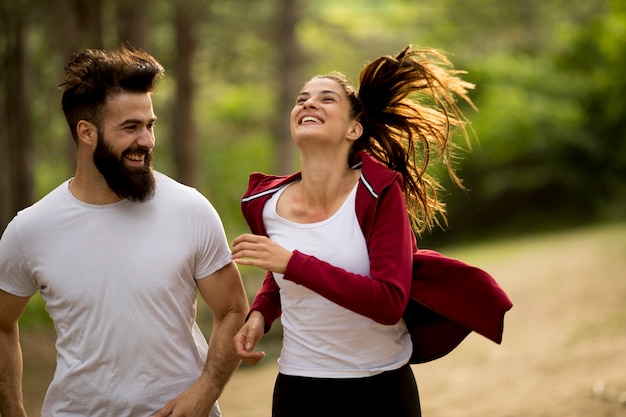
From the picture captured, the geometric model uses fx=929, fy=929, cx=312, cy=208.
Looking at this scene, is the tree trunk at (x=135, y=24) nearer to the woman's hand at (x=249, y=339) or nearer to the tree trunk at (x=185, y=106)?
the tree trunk at (x=185, y=106)

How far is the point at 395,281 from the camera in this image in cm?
312

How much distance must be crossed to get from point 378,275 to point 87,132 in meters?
1.23

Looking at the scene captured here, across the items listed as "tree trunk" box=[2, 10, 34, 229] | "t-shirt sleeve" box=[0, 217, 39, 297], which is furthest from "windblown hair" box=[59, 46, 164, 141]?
"tree trunk" box=[2, 10, 34, 229]

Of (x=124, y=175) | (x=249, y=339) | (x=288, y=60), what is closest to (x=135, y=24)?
(x=288, y=60)

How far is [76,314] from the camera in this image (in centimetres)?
339

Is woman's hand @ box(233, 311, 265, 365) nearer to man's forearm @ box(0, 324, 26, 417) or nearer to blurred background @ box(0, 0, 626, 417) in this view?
man's forearm @ box(0, 324, 26, 417)

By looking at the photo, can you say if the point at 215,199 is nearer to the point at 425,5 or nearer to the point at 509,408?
the point at 425,5

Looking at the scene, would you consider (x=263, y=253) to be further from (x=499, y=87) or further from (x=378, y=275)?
(x=499, y=87)

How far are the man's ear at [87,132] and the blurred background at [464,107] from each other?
583cm

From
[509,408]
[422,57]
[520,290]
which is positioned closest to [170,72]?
[520,290]

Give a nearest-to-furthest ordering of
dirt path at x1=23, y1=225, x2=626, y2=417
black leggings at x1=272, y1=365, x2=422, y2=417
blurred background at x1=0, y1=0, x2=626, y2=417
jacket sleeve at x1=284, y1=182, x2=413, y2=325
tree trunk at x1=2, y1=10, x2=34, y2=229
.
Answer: jacket sleeve at x1=284, y1=182, x2=413, y2=325
black leggings at x1=272, y1=365, x2=422, y2=417
dirt path at x1=23, y1=225, x2=626, y2=417
blurred background at x1=0, y1=0, x2=626, y2=417
tree trunk at x1=2, y1=10, x2=34, y2=229

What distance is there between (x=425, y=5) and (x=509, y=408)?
25183mm

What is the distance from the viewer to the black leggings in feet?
10.8

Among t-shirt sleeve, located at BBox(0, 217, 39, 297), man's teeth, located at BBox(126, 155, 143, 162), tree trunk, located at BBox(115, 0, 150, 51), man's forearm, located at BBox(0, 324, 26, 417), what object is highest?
man's teeth, located at BBox(126, 155, 143, 162)
